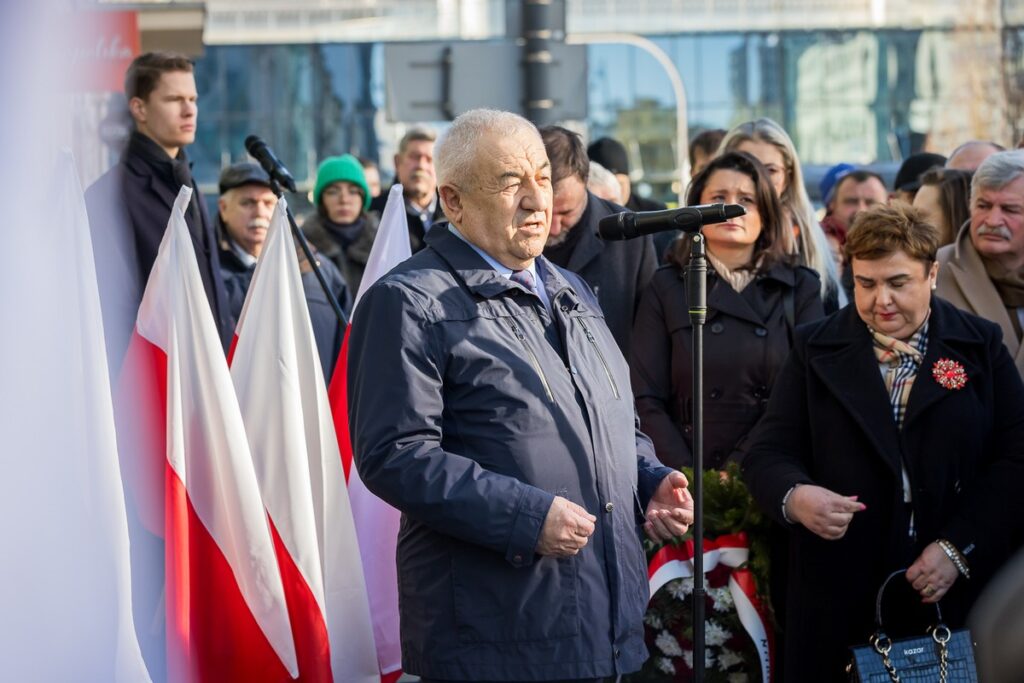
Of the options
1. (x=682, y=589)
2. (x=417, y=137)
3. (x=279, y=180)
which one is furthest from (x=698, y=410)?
(x=417, y=137)

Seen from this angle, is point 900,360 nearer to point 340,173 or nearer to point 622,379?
point 622,379

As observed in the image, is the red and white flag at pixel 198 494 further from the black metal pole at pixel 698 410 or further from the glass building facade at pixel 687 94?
the glass building facade at pixel 687 94

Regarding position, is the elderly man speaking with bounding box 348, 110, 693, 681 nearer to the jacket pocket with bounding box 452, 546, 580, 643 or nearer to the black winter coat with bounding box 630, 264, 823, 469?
the jacket pocket with bounding box 452, 546, 580, 643

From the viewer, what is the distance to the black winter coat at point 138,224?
17.1ft

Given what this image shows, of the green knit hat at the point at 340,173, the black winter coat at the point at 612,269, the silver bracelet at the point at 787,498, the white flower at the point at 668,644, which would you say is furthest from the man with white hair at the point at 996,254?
the green knit hat at the point at 340,173

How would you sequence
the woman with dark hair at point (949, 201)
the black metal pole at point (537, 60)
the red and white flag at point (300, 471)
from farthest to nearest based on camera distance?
1. the black metal pole at point (537, 60)
2. the woman with dark hair at point (949, 201)
3. the red and white flag at point (300, 471)

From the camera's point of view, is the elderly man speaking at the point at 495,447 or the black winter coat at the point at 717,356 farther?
the black winter coat at the point at 717,356

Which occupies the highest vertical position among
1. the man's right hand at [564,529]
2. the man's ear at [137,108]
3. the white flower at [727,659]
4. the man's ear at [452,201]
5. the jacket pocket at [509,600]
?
the man's ear at [137,108]

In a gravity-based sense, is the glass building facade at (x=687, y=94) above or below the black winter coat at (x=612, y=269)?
above

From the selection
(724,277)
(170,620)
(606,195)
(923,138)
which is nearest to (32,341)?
(170,620)

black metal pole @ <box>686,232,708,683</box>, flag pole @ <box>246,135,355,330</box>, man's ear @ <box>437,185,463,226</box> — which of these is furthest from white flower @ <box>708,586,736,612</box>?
man's ear @ <box>437,185,463,226</box>

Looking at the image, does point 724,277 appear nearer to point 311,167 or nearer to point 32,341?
point 32,341

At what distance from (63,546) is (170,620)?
94cm

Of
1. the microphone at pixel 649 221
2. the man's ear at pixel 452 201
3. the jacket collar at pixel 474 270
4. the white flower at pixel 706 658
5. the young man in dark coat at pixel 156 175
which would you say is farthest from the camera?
the young man in dark coat at pixel 156 175
